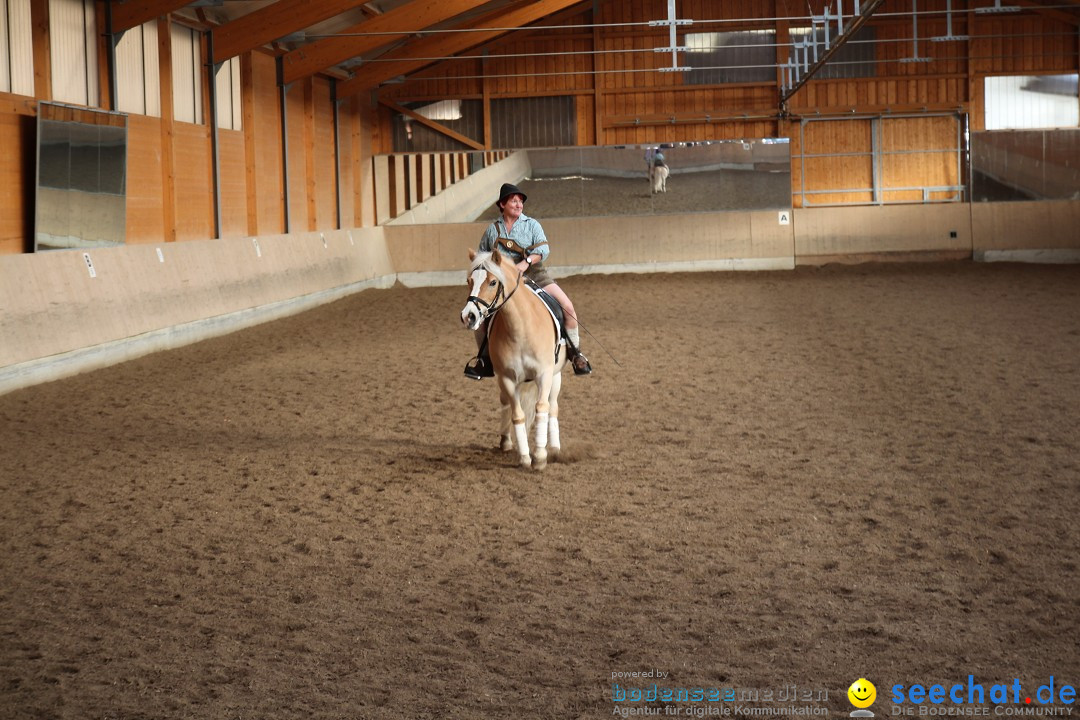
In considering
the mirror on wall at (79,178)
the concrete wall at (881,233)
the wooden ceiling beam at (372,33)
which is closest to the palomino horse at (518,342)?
the mirror on wall at (79,178)

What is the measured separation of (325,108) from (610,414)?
47.9 ft

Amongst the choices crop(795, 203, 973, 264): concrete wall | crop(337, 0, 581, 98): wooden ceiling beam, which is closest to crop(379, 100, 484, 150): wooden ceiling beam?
crop(337, 0, 581, 98): wooden ceiling beam

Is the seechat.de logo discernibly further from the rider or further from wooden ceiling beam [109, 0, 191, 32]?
wooden ceiling beam [109, 0, 191, 32]

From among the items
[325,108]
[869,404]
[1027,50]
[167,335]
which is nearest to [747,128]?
[1027,50]

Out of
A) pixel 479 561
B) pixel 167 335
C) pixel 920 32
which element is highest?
pixel 920 32

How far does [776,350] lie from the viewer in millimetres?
12078

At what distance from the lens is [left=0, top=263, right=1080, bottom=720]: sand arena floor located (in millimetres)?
3990

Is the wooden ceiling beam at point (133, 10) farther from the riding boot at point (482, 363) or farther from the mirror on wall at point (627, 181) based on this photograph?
the mirror on wall at point (627, 181)

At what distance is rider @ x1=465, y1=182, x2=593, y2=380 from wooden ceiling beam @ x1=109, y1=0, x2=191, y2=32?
7193mm

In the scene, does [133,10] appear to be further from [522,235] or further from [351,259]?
[351,259]

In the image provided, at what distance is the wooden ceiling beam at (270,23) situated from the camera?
1566 centimetres

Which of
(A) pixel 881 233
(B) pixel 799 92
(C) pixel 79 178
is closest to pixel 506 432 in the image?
(C) pixel 79 178

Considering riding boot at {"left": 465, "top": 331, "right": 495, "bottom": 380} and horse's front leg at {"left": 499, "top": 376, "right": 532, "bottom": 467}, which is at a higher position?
riding boot at {"left": 465, "top": 331, "right": 495, "bottom": 380}

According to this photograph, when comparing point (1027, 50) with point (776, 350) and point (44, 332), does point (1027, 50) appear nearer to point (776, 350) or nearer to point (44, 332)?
point (776, 350)
